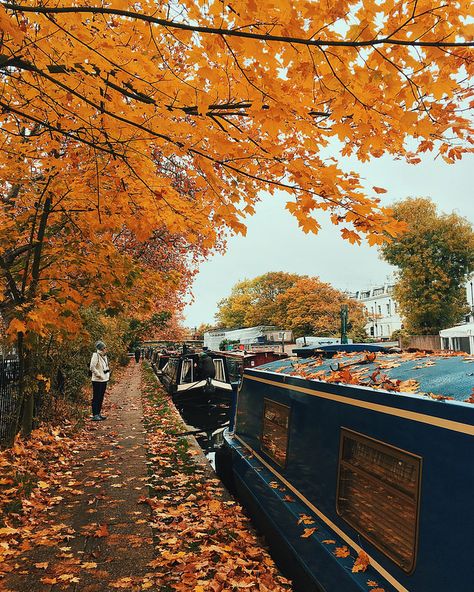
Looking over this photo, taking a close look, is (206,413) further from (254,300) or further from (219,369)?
(254,300)

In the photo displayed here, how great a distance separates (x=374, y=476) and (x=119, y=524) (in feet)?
10.4

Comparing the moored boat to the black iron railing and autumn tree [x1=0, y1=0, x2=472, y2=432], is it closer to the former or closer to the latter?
the black iron railing

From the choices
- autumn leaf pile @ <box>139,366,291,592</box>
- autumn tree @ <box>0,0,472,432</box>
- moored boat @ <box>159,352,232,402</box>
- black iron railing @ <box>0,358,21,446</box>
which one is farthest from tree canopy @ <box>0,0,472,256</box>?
moored boat @ <box>159,352,232,402</box>

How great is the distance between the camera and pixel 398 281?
3678cm

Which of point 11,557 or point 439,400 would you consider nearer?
point 439,400

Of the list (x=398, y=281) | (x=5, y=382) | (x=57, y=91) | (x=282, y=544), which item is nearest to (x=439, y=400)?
(x=282, y=544)

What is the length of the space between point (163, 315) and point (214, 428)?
30876mm

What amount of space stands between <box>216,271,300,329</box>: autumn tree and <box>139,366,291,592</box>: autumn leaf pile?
58.2 m

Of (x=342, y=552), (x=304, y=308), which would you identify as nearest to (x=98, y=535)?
(x=342, y=552)

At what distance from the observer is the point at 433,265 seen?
3434cm

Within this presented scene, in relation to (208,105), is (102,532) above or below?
below

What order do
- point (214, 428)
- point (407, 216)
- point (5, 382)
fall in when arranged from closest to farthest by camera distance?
point (5, 382)
point (214, 428)
point (407, 216)

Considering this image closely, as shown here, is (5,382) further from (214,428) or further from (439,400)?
(439,400)

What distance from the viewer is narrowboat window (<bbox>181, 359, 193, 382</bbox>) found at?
595 inches
